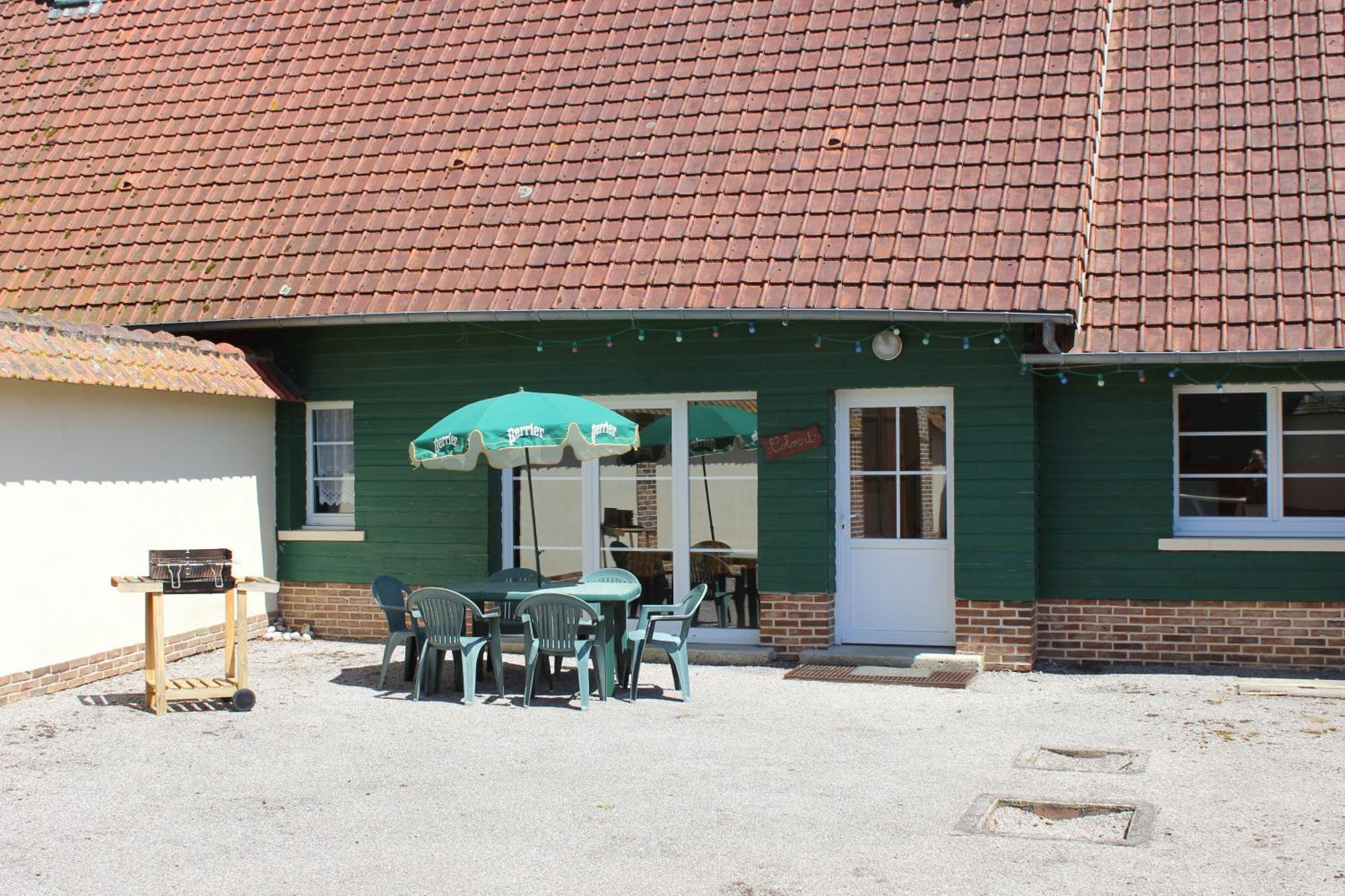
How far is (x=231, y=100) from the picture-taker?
1569 cm

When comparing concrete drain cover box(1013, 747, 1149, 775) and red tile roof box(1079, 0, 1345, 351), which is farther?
red tile roof box(1079, 0, 1345, 351)

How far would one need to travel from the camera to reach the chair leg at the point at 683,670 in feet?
34.7

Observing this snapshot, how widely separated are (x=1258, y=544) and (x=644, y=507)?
4.79m

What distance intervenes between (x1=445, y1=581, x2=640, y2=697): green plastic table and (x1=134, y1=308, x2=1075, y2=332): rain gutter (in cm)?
219

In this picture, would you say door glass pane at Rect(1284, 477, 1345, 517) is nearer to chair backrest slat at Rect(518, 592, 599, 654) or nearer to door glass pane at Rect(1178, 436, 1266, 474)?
door glass pane at Rect(1178, 436, 1266, 474)

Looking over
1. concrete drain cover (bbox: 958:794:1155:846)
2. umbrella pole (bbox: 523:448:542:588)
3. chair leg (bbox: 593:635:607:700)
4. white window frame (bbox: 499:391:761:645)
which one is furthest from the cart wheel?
concrete drain cover (bbox: 958:794:1155:846)

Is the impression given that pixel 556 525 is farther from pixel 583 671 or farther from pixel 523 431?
pixel 523 431

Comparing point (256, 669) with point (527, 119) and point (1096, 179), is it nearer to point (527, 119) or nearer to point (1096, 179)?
point (527, 119)

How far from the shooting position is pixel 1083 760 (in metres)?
8.67

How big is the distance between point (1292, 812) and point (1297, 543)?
14.4 ft

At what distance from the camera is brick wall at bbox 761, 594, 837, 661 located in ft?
39.6

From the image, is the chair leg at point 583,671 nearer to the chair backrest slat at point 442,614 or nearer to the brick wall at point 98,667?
the chair backrest slat at point 442,614

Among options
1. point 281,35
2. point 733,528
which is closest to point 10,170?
point 281,35

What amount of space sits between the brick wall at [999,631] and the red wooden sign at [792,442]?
1665 mm
